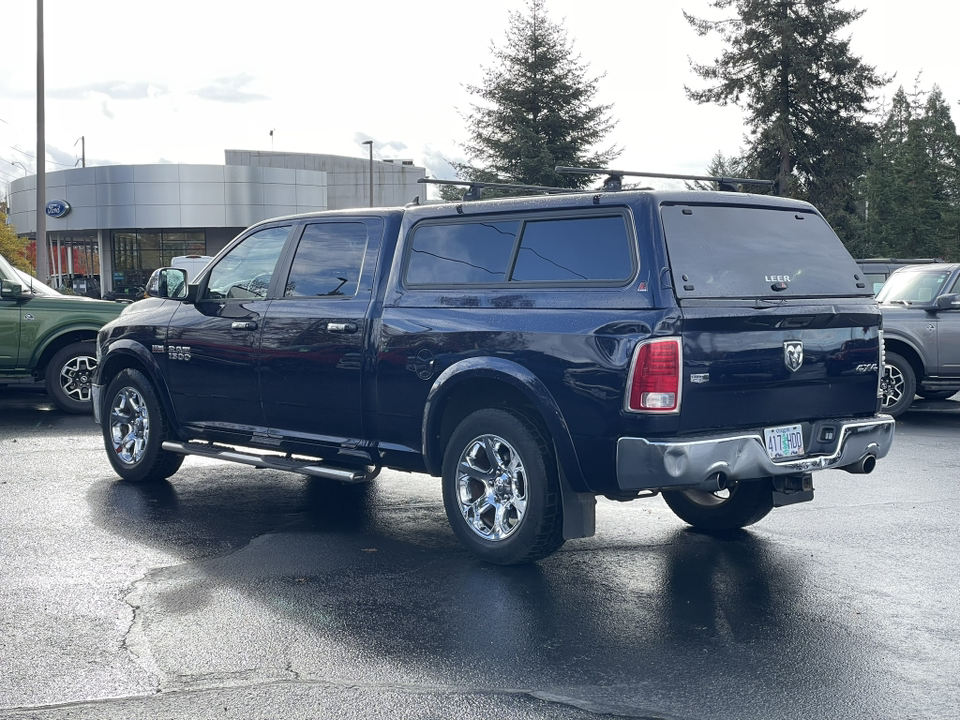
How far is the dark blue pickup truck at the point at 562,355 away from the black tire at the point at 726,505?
0.04 feet

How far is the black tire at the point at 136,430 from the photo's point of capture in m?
8.34

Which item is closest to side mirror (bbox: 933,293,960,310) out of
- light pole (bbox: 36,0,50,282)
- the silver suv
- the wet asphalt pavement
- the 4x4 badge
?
the silver suv

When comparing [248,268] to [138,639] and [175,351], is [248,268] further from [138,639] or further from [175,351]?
[138,639]

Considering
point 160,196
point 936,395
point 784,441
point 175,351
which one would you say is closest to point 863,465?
point 784,441

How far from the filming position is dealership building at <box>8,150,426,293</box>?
54062 millimetres

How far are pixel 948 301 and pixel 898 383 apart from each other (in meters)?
1.09

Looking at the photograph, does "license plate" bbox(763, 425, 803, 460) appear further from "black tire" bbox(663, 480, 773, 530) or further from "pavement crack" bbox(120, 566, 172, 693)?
"pavement crack" bbox(120, 566, 172, 693)

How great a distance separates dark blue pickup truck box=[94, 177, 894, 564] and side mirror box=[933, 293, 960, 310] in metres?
6.70

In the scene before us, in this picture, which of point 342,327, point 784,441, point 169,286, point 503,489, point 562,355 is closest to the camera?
point 562,355

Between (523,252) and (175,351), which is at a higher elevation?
(523,252)

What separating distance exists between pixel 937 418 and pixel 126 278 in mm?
48503

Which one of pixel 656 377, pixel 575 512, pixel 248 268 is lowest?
pixel 575 512

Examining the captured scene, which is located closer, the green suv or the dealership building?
the green suv

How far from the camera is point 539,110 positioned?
42.7m
